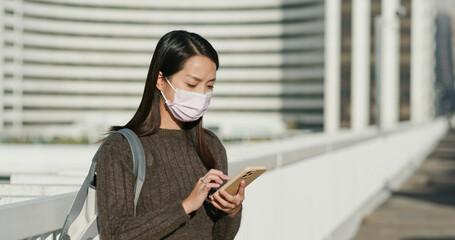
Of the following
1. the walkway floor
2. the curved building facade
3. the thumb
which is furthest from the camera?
the curved building facade

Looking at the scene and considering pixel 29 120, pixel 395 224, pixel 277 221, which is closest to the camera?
pixel 277 221

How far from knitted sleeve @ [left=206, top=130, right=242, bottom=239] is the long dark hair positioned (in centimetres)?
13

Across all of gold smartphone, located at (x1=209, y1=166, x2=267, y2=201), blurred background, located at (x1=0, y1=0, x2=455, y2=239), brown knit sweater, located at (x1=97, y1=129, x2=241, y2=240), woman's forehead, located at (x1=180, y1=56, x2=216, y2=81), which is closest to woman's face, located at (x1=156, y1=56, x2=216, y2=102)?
woman's forehead, located at (x1=180, y1=56, x2=216, y2=81)

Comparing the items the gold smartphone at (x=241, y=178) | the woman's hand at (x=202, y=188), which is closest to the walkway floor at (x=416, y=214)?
the gold smartphone at (x=241, y=178)

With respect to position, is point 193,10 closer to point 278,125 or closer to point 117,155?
point 278,125

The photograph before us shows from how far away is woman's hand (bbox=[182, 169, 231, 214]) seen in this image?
103 inches

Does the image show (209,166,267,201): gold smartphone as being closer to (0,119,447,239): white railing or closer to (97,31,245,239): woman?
(97,31,245,239): woman

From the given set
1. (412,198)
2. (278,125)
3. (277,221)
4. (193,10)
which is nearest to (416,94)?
(278,125)

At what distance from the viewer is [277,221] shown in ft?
21.3

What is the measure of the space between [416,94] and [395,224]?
106m

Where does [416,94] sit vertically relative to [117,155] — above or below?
below

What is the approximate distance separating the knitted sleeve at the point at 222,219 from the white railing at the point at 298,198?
591 millimetres

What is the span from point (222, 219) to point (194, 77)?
22.4 inches

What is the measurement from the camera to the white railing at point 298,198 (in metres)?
2.83
